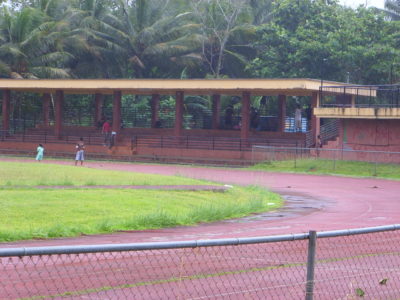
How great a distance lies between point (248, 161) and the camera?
48.0m

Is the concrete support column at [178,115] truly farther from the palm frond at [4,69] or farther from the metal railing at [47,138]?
the palm frond at [4,69]

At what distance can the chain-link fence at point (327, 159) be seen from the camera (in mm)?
42094

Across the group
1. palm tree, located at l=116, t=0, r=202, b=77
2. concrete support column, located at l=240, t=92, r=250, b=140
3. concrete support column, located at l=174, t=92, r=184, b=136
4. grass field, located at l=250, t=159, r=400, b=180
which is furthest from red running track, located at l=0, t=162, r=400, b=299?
palm tree, located at l=116, t=0, r=202, b=77

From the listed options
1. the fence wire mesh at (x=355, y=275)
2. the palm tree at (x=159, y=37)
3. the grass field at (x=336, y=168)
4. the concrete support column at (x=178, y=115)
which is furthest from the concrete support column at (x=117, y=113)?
the fence wire mesh at (x=355, y=275)

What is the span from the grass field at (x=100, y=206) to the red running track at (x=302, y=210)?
1.67 feet

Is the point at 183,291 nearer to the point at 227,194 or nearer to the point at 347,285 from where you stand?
the point at 347,285

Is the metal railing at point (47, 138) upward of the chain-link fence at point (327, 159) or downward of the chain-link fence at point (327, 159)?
upward

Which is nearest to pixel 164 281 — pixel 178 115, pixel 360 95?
pixel 178 115

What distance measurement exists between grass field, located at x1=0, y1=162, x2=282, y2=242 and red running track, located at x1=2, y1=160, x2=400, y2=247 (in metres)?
0.51

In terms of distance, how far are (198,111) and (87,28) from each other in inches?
459

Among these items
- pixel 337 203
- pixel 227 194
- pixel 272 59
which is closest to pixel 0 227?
pixel 227 194

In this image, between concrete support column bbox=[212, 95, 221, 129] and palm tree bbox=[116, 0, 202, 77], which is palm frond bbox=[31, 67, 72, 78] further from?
concrete support column bbox=[212, 95, 221, 129]

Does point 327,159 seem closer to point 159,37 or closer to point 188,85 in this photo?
point 188,85

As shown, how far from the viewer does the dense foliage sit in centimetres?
5850
